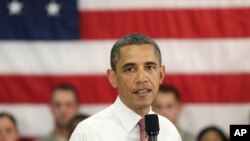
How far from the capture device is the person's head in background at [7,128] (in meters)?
4.25

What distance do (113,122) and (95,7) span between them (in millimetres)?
2325

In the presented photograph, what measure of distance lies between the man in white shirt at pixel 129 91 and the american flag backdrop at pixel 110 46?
2.18 metres

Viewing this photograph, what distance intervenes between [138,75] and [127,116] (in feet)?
0.54

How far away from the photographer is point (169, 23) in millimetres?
4352

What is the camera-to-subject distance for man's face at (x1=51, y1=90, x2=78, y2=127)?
172 inches

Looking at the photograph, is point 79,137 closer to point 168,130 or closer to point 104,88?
point 168,130

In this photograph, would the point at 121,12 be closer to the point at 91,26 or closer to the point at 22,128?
the point at 91,26

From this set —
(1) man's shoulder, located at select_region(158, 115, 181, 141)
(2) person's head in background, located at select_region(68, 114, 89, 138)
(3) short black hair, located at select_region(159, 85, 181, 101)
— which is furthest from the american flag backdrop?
(1) man's shoulder, located at select_region(158, 115, 181, 141)

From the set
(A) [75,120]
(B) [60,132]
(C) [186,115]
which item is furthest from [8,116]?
(C) [186,115]

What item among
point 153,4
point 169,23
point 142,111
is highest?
point 153,4

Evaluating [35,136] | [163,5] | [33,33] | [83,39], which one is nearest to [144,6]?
[163,5]

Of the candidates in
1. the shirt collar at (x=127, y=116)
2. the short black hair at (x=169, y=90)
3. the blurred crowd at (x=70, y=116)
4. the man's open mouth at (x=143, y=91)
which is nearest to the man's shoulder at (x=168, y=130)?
the shirt collar at (x=127, y=116)

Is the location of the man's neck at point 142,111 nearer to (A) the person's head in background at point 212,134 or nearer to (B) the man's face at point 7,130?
(A) the person's head in background at point 212,134

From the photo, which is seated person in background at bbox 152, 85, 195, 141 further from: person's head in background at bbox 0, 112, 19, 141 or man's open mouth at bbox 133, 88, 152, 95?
man's open mouth at bbox 133, 88, 152, 95
